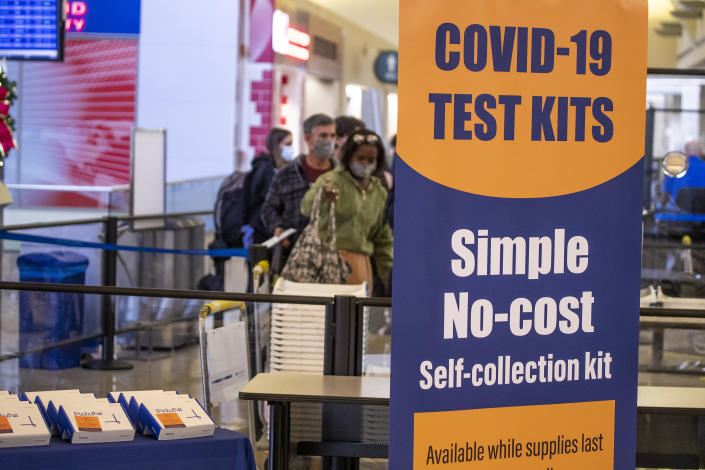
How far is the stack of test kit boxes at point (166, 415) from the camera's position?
112 inches

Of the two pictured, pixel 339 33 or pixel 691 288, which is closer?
pixel 691 288

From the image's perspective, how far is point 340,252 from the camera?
5.67m

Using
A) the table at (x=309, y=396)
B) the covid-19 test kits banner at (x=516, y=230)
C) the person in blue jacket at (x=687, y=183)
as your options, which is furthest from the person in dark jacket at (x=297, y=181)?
the covid-19 test kits banner at (x=516, y=230)

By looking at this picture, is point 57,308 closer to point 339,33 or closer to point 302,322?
point 302,322

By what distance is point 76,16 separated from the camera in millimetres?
16047

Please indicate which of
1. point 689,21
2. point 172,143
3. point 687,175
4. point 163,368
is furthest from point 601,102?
point 172,143

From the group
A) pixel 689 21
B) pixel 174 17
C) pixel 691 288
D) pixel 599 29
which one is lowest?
pixel 691 288

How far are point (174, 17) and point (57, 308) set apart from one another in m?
10.3

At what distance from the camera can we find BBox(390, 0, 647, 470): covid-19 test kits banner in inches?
88.4

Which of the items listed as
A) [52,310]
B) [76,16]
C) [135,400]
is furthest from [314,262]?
[76,16]

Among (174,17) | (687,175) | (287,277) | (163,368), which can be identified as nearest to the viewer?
(287,277)

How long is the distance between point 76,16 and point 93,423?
14267 millimetres

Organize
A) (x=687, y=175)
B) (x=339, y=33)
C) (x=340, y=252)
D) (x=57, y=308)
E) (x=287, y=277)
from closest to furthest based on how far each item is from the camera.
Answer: (x=287, y=277)
(x=340, y=252)
(x=57, y=308)
(x=687, y=175)
(x=339, y=33)

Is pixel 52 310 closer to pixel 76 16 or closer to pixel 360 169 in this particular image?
pixel 360 169
